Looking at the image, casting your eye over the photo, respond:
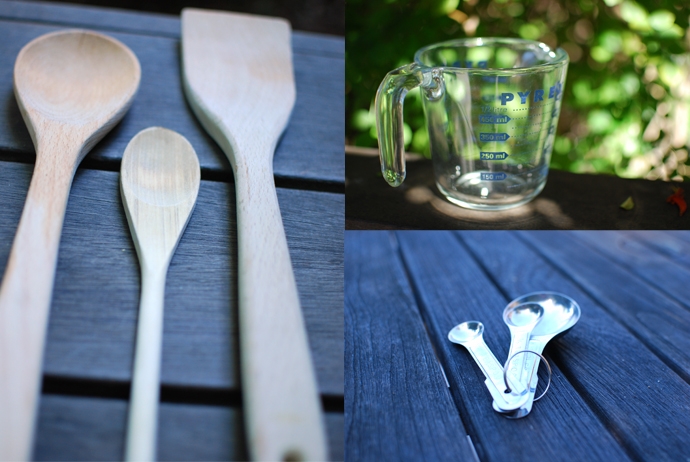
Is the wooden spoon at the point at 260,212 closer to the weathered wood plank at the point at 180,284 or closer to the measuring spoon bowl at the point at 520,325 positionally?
the weathered wood plank at the point at 180,284

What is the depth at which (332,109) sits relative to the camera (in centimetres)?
61

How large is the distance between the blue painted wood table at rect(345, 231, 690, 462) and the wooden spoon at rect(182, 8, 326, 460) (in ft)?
0.22

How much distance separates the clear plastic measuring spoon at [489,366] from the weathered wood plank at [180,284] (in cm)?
10

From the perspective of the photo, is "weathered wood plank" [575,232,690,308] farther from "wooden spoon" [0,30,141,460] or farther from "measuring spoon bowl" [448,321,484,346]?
"wooden spoon" [0,30,141,460]

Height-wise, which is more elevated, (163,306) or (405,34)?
(405,34)

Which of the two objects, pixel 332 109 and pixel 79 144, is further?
pixel 332 109

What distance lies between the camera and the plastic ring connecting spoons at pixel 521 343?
36 centimetres

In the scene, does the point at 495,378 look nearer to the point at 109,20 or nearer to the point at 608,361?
the point at 608,361

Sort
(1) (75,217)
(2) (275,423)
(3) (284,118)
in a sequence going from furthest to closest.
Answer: (3) (284,118), (1) (75,217), (2) (275,423)

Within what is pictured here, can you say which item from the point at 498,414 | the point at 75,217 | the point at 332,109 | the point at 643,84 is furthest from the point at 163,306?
the point at 643,84

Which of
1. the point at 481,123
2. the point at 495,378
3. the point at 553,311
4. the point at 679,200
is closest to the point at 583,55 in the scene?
the point at 679,200

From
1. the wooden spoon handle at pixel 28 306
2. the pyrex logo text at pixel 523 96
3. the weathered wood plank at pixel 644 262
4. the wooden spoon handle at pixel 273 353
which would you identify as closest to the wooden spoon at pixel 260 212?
the wooden spoon handle at pixel 273 353

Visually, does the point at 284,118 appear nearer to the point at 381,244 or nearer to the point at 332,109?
the point at 332,109

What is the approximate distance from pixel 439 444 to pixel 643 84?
742mm
